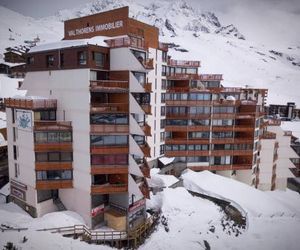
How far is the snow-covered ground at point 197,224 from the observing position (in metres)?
26.7

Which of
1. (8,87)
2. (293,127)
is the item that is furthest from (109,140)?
(293,127)

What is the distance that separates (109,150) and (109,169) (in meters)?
2.17

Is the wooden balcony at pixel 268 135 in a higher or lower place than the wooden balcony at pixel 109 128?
lower

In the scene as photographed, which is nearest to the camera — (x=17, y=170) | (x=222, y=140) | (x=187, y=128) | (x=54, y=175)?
(x=54, y=175)

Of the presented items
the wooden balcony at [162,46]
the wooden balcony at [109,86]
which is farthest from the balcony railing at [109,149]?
the wooden balcony at [162,46]

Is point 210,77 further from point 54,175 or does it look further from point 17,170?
point 17,170

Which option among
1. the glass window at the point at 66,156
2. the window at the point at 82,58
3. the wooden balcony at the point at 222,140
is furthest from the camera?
the wooden balcony at the point at 222,140

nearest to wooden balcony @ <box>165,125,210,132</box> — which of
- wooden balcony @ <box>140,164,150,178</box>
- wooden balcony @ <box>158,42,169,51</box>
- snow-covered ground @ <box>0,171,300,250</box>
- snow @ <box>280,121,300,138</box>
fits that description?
snow-covered ground @ <box>0,171,300,250</box>

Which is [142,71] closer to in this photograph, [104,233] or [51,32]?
[104,233]

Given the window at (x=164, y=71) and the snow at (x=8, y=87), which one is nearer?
the window at (x=164, y=71)

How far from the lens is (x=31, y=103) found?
28.7 m

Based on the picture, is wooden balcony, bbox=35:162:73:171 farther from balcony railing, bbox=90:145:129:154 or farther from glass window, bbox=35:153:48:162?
balcony railing, bbox=90:145:129:154

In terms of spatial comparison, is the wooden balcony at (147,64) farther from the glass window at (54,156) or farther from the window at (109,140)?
the glass window at (54,156)

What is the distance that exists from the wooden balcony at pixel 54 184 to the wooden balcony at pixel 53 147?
3.73 metres
